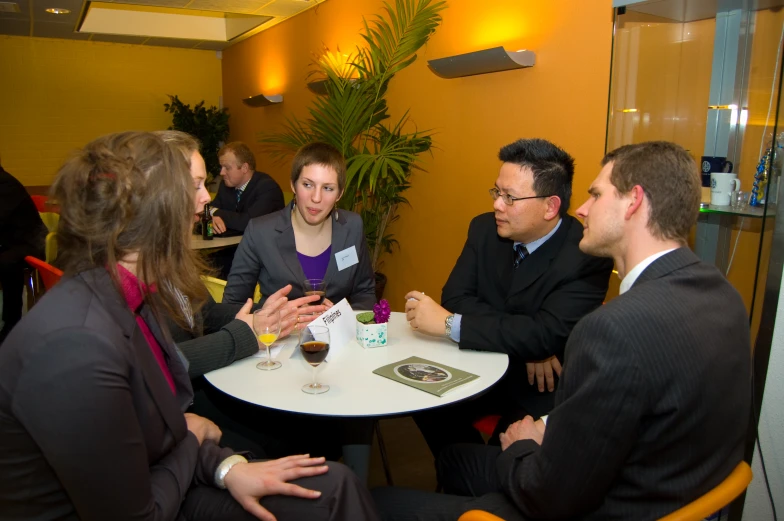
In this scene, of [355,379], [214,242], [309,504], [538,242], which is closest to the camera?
[309,504]

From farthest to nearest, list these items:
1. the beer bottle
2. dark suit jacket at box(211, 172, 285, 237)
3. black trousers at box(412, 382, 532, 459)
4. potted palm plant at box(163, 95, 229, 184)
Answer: potted palm plant at box(163, 95, 229, 184) < dark suit jacket at box(211, 172, 285, 237) < the beer bottle < black trousers at box(412, 382, 532, 459)

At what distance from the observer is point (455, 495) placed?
1626 mm

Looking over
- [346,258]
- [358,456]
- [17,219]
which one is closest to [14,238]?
[17,219]

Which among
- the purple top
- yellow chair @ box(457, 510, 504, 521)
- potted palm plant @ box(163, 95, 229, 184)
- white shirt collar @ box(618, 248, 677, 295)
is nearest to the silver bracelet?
yellow chair @ box(457, 510, 504, 521)

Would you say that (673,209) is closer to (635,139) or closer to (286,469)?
(286,469)

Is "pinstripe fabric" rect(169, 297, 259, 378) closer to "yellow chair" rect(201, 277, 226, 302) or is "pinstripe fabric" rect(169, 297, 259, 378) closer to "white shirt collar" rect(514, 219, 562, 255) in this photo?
"yellow chair" rect(201, 277, 226, 302)

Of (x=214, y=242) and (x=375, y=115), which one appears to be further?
(x=375, y=115)

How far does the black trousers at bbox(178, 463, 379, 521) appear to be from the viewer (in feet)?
4.17

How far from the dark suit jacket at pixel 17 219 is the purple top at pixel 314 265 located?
2.50m

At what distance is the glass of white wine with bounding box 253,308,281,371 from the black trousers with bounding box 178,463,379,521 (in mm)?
555

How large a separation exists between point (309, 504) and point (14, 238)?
3.98 meters

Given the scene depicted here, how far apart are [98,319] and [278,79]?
664 centimetres

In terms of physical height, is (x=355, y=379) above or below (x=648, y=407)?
below

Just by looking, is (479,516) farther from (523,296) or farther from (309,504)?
(523,296)
